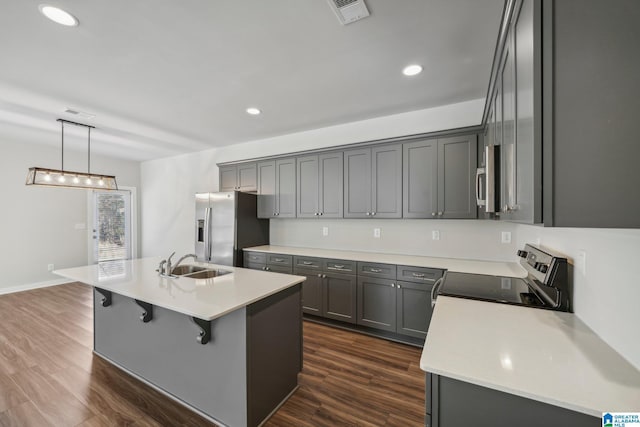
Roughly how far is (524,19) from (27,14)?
2.80 metres

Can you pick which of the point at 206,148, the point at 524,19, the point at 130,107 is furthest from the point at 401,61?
the point at 206,148

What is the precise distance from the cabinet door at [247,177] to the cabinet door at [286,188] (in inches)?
18.8

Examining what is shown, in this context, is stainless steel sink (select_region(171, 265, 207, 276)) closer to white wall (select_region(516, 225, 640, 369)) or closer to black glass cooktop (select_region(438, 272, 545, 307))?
black glass cooktop (select_region(438, 272, 545, 307))

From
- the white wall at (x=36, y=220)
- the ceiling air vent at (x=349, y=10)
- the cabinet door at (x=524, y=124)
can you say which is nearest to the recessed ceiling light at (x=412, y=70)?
the ceiling air vent at (x=349, y=10)

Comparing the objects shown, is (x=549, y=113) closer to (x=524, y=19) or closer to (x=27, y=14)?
(x=524, y=19)

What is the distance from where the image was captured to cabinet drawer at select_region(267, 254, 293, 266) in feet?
11.7

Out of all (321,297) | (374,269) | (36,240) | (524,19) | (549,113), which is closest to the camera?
(549,113)

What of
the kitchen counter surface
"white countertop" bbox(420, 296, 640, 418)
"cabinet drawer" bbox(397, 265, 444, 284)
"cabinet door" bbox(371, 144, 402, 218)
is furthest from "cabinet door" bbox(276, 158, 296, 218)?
"white countertop" bbox(420, 296, 640, 418)

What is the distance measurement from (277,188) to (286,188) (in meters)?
0.17

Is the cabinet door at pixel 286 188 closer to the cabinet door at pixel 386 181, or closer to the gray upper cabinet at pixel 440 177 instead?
the cabinet door at pixel 386 181

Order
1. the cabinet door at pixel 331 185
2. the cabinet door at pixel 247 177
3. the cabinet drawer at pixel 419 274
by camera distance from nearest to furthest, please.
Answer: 1. the cabinet drawer at pixel 419 274
2. the cabinet door at pixel 331 185
3. the cabinet door at pixel 247 177

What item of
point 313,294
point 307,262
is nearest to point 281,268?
point 307,262

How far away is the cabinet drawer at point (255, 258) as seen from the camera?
3.78 m

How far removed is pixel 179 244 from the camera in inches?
221
